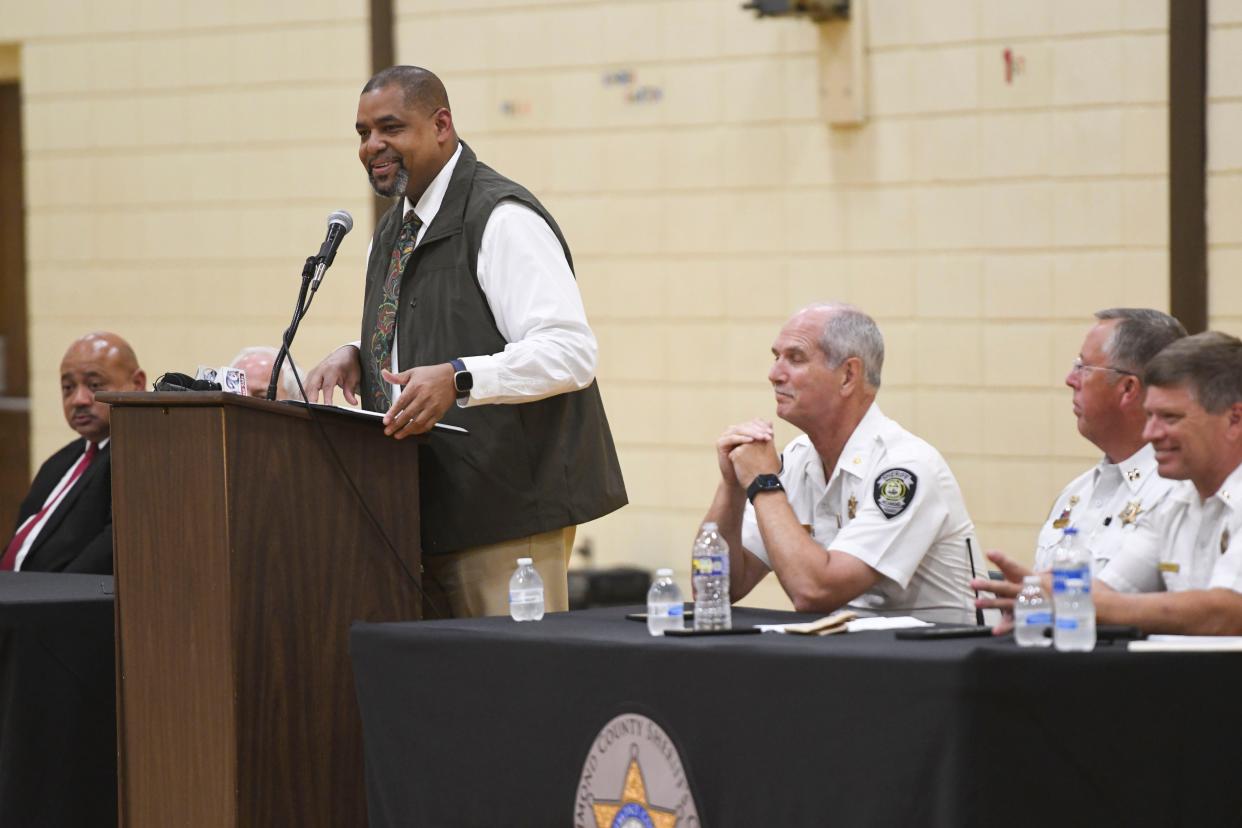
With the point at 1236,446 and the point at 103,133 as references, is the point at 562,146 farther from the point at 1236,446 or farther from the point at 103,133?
the point at 1236,446

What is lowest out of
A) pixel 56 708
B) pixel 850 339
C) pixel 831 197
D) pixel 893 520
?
pixel 56 708

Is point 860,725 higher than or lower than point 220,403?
lower

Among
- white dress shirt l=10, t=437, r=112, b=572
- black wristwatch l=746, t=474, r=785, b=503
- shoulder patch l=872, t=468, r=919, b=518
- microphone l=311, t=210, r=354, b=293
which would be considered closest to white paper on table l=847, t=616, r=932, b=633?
shoulder patch l=872, t=468, r=919, b=518

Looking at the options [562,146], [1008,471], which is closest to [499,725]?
[1008,471]

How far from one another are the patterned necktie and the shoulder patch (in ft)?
3.10

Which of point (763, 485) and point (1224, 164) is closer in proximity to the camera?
point (763, 485)

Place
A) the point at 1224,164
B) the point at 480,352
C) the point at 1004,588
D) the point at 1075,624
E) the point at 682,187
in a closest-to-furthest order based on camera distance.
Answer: the point at 1075,624, the point at 1004,588, the point at 480,352, the point at 1224,164, the point at 682,187

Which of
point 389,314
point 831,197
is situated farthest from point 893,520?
point 831,197

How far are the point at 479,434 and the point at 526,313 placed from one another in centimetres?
24

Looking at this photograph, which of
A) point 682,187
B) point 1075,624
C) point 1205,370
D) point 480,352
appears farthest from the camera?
point 682,187

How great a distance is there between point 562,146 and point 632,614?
11.2ft

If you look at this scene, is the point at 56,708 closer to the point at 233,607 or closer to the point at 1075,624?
the point at 233,607

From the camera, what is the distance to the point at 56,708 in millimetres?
3242

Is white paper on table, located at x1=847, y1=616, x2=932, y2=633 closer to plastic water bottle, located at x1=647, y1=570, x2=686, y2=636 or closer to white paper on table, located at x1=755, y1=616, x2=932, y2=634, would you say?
white paper on table, located at x1=755, y1=616, x2=932, y2=634
